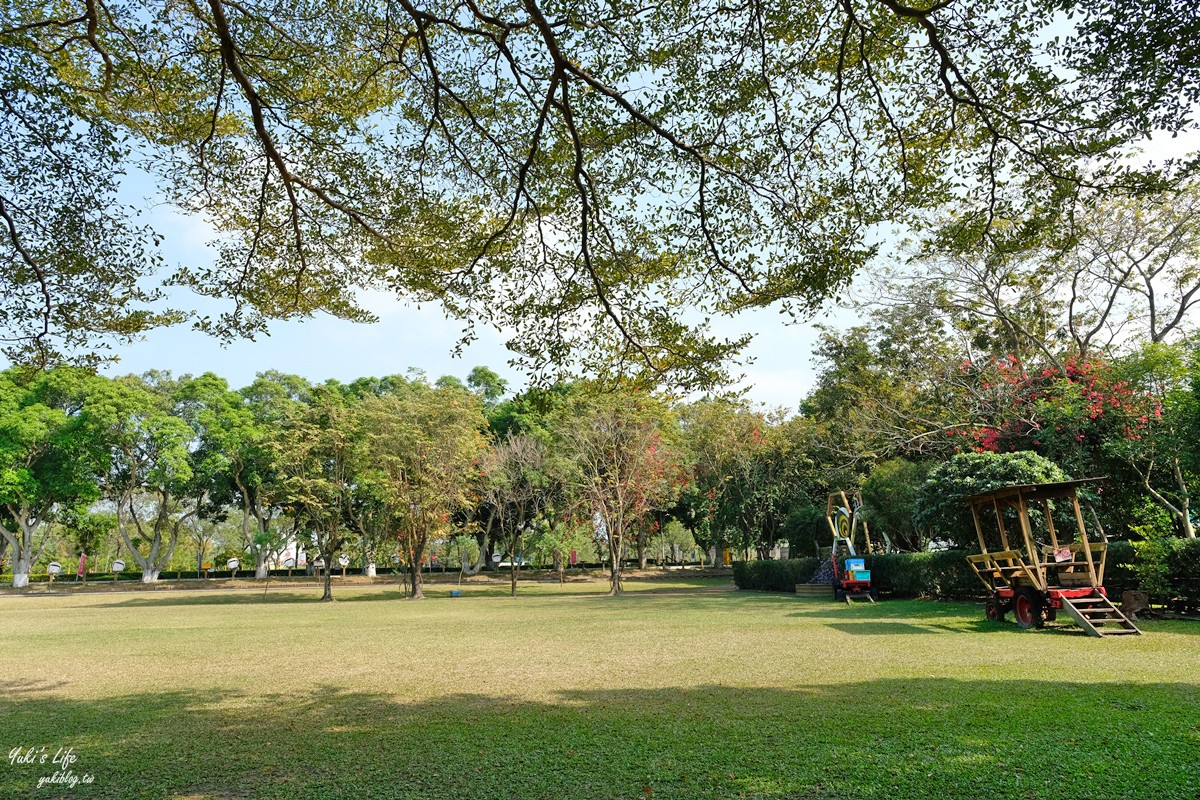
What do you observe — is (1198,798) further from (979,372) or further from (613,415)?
(613,415)

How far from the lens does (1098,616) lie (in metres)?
9.16

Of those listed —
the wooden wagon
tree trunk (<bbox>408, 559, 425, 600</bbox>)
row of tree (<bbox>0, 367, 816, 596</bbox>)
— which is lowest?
tree trunk (<bbox>408, 559, 425, 600</bbox>)

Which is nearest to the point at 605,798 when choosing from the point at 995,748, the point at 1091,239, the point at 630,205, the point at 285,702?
the point at 995,748

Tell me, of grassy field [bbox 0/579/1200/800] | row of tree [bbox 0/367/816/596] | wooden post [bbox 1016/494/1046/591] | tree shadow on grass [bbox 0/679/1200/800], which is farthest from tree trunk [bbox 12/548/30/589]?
wooden post [bbox 1016/494/1046/591]

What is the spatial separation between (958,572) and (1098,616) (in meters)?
4.68

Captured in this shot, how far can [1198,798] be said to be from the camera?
310 centimetres

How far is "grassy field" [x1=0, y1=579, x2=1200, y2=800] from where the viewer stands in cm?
352

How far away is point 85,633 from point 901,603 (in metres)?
14.9

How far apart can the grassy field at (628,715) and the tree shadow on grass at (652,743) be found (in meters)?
0.02

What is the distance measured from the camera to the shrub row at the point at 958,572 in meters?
9.55

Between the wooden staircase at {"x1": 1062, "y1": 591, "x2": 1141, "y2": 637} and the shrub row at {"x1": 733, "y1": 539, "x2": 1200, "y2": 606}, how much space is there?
108cm

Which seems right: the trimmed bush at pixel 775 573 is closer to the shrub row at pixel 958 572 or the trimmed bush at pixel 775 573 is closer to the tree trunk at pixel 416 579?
the shrub row at pixel 958 572

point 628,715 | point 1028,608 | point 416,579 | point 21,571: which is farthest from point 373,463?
point 21,571

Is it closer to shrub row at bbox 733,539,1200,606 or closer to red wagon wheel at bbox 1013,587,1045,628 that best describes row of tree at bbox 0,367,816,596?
shrub row at bbox 733,539,1200,606
